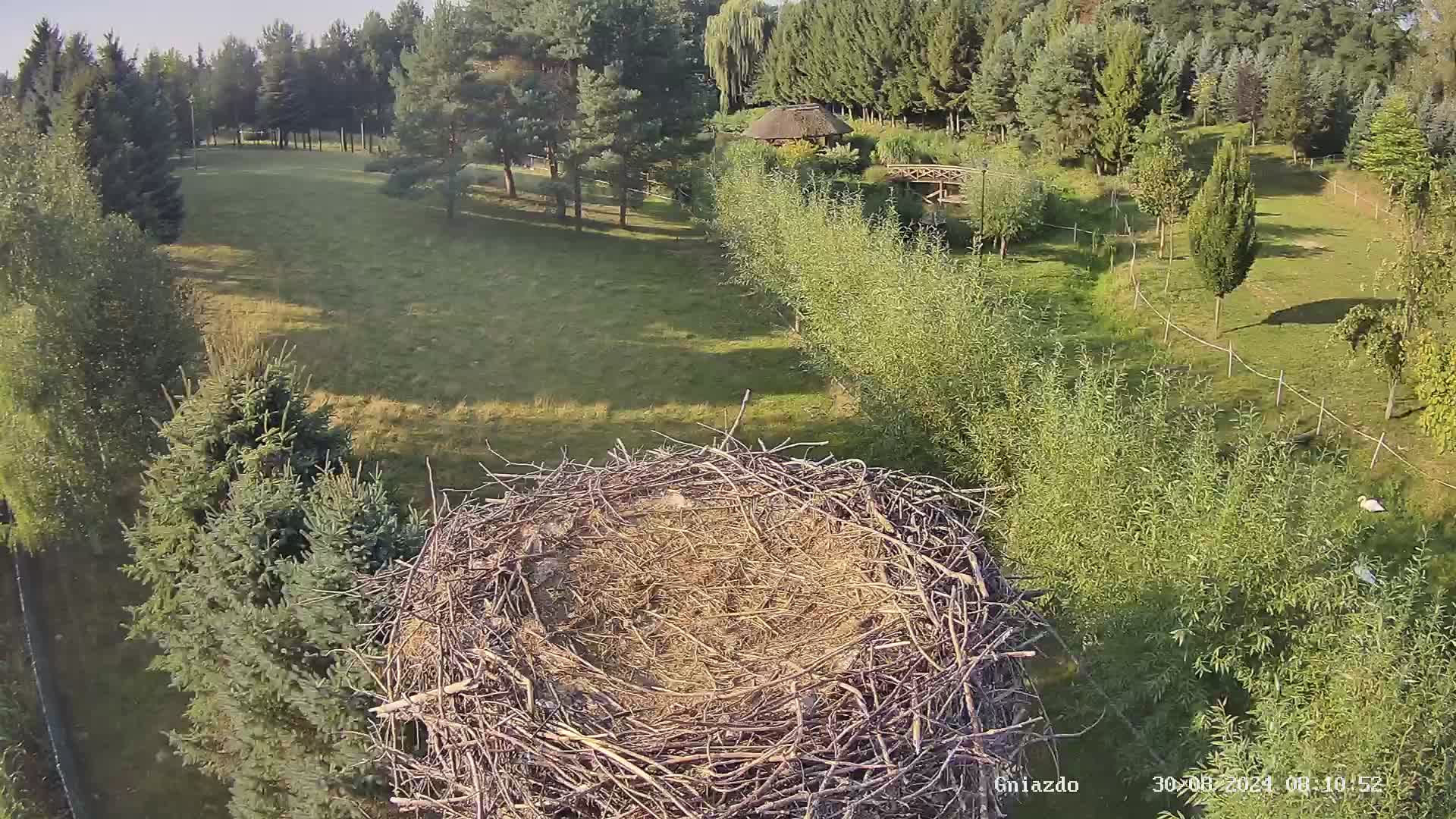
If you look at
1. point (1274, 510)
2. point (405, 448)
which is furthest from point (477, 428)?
point (1274, 510)

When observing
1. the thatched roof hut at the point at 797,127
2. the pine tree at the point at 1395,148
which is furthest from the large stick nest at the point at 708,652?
the thatched roof hut at the point at 797,127

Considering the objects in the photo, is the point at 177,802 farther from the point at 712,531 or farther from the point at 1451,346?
the point at 1451,346

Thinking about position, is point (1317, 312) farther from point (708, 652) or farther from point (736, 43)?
point (736, 43)

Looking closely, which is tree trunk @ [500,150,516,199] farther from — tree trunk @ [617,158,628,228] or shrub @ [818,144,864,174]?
shrub @ [818,144,864,174]

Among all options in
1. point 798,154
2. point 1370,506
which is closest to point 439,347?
point 798,154

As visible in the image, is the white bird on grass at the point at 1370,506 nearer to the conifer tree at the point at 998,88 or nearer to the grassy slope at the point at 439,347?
the grassy slope at the point at 439,347
